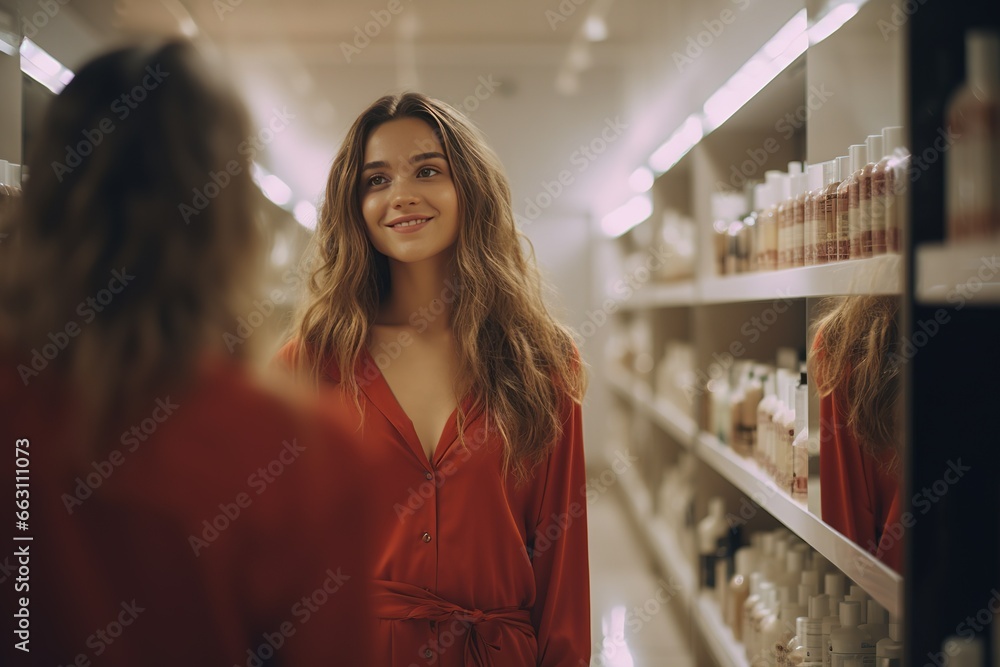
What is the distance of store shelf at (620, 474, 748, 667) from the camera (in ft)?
6.78

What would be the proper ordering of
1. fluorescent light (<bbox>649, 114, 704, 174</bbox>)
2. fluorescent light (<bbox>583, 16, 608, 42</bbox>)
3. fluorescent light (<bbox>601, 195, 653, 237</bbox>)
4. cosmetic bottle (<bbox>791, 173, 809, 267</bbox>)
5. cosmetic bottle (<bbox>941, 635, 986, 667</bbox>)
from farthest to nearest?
fluorescent light (<bbox>601, 195, 653, 237</bbox>)
fluorescent light (<bbox>649, 114, 704, 174</bbox>)
fluorescent light (<bbox>583, 16, 608, 42</bbox>)
cosmetic bottle (<bbox>791, 173, 809, 267</bbox>)
cosmetic bottle (<bbox>941, 635, 986, 667</bbox>)

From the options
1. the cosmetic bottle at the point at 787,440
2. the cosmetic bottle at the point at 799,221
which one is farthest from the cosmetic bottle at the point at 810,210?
the cosmetic bottle at the point at 787,440

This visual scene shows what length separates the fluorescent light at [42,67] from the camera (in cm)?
145

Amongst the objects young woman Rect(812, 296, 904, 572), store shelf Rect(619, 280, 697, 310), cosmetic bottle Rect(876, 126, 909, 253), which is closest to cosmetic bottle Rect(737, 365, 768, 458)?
store shelf Rect(619, 280, 697, 310)

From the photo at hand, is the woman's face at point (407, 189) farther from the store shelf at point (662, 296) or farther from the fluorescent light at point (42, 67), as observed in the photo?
the store shelf at point (662, 296)

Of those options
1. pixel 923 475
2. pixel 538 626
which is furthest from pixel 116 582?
pixel 923 475

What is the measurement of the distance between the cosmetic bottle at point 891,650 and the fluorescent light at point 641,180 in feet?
5.52

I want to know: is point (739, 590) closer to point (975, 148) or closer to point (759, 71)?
point (759, 71)

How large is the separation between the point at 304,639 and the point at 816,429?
106cm

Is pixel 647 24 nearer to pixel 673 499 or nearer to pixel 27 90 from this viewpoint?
pixel 27 90

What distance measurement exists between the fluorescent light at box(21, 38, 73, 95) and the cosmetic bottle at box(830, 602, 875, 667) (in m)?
1.84

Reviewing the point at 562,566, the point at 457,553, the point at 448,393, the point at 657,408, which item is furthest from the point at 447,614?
the point at 657,408

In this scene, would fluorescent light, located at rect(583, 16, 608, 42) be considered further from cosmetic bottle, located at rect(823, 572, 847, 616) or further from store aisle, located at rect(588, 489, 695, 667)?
cosmetic bottle, located at rect(823, 572, 847, 616)

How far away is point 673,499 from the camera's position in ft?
9.99
